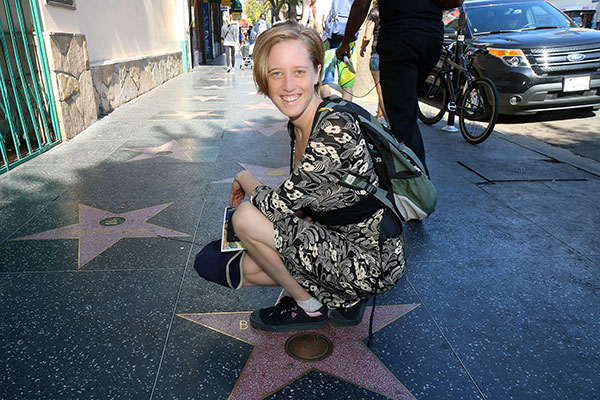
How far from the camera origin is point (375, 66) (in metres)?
5.71

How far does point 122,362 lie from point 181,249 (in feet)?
3.38

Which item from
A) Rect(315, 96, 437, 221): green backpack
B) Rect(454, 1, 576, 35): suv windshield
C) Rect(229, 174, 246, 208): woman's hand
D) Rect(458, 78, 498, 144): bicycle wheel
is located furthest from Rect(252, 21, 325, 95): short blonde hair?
Rect(454, 1, 576, 35): suv windshield

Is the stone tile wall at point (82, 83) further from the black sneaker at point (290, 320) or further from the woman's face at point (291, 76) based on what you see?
the black sneaker at point (290, 320)

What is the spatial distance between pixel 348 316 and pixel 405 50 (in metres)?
2.00

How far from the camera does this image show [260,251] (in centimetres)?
180

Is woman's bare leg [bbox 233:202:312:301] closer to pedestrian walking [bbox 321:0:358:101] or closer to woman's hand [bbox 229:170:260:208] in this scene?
woman's hand [bbox 229:170:260:208]

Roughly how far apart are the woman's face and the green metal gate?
3.69 meters

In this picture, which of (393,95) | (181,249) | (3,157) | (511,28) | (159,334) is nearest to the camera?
(159,334)

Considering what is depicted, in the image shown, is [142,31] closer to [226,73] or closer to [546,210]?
[226,73]

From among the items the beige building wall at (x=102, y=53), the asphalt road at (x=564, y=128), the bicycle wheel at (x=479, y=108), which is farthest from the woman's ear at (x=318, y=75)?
the beige building wall at (x=102, y=53)

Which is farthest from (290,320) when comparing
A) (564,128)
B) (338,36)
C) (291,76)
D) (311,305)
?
(564,128)

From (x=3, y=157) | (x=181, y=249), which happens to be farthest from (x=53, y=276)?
(x=3, y=157)

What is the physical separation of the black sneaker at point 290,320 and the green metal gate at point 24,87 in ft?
11.9

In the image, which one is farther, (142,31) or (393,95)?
(142,31)
